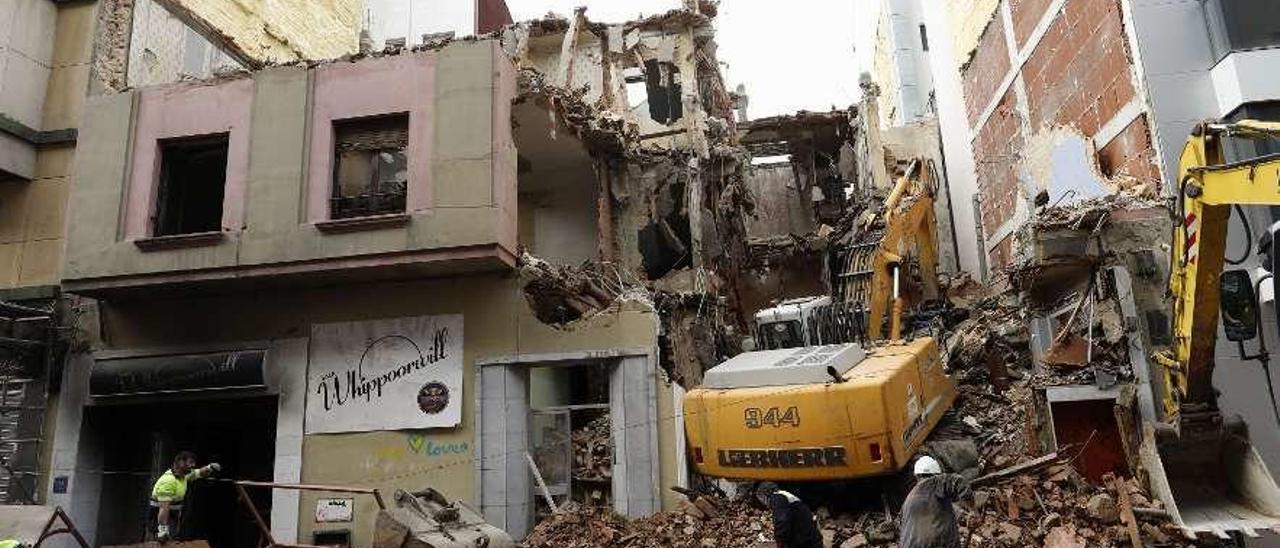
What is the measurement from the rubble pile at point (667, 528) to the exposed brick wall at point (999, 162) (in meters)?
9.52

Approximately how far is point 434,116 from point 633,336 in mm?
4511

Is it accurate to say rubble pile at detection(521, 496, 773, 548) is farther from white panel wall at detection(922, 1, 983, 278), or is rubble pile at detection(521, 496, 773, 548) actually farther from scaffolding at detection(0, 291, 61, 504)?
white panel wall at detection(922, 1, 983, 278)

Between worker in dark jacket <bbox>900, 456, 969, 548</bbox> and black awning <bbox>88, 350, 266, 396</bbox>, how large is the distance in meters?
9.81

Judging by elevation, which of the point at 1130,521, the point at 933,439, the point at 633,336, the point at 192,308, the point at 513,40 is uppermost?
the point at 513,40

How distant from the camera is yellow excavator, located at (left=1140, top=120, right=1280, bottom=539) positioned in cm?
657

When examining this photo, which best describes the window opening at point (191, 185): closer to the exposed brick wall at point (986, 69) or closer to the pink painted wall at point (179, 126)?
the pink painted wall at point (179, 126)

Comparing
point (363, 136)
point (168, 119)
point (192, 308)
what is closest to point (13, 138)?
point (168, 119)

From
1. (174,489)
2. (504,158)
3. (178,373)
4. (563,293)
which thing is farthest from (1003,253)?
(178,373)

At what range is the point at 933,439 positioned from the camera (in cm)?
1064

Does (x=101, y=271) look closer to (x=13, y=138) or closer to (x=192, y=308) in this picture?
(x=192, y=308)

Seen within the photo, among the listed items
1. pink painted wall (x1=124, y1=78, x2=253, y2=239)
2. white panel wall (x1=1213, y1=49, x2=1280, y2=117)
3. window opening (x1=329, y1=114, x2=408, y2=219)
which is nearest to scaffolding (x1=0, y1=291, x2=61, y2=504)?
pink painted wall (x1=124, y1=78, x2=253, y2=239)

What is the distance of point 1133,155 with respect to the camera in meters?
10.9

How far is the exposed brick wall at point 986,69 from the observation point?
1628 centimetres

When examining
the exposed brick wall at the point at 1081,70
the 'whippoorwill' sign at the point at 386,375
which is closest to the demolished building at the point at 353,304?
the 'whippoorwill' sign at the point at 386,375
